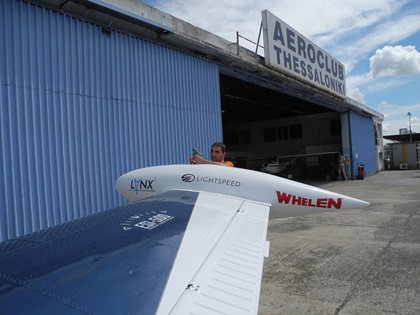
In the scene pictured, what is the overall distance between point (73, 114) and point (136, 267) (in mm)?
4534

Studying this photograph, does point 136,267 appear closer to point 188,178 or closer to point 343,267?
point 188,178

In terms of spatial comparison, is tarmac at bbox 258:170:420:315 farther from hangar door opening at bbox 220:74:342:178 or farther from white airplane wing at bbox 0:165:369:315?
hangar door opening at bbox 220:74:342:178

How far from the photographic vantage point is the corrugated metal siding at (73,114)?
4.53 meters

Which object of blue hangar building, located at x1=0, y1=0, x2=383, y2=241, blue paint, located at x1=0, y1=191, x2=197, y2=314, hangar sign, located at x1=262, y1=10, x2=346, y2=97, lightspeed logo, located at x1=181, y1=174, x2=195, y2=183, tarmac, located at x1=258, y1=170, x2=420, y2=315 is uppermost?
hangar sign, located at x1=262, y1=10, x2=346, y2=97

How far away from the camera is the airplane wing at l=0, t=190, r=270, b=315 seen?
3.81 ft

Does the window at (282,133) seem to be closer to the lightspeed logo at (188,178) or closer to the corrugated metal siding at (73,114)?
the corrugated metal siding at (73,114)

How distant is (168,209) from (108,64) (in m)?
4.36

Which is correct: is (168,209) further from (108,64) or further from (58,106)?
(108,64)

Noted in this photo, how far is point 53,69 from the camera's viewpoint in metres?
5.04

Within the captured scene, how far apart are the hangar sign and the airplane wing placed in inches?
365

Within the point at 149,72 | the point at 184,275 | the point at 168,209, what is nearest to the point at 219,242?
the point at 184,275

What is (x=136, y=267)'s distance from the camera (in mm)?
1444

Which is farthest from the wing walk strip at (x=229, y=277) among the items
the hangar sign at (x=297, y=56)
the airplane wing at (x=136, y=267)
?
the hangar sign at (x=297, y=56)

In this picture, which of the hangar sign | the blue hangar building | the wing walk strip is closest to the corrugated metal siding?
the blue hangar building
